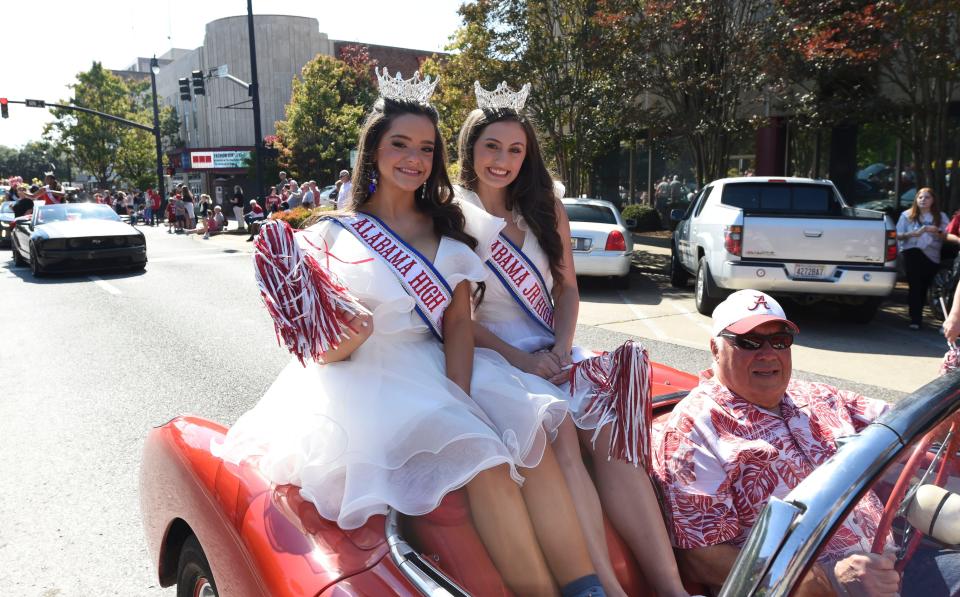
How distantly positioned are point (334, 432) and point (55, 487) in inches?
117

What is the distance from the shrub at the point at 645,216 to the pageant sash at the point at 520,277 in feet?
59.6

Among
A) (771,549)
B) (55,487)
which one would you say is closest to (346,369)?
(771,549)

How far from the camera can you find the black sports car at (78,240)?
13.0 m

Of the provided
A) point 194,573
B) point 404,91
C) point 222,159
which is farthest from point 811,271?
point 222,159

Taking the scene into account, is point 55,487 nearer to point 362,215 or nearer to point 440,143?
point 362,215

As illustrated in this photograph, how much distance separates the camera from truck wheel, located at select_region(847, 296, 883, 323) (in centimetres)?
861

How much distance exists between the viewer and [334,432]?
206cm

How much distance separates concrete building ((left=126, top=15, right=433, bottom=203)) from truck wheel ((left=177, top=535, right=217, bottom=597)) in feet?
149

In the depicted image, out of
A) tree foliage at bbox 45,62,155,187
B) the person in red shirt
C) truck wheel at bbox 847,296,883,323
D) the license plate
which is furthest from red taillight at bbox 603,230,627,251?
tree foliage at bbox 45,62,155,187

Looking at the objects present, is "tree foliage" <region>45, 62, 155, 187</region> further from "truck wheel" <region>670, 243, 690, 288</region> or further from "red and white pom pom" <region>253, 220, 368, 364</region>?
"red and white pom pom" <region>253, 220, 368, 364</region>

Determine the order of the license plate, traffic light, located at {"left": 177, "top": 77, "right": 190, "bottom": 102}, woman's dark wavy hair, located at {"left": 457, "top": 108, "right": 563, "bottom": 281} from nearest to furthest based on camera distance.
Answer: woman's dark wavy hair, located at {"left": 457, "top": 108, "right": 563, "bottom": 281} < the license plate < traffic light, located at {"left": 177, "top": 77, "right": 190, "bottom": 102}

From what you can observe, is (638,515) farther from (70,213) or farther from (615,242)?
(70,213)

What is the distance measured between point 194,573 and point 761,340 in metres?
1.93

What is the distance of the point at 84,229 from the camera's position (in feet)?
43.9
